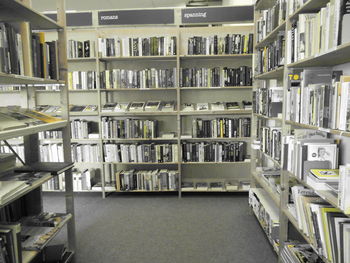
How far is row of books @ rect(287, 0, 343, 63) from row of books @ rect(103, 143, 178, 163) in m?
2.12

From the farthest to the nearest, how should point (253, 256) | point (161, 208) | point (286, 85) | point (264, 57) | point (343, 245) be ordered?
point (161, 208)
point (264, 57)
point (253, 256)
point (286, 85)
point (343, 245)

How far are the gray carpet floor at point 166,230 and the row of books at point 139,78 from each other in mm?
1583

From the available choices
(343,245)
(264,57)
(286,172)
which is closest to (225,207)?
(286,172)

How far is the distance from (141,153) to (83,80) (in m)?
1.30

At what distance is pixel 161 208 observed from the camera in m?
3.37

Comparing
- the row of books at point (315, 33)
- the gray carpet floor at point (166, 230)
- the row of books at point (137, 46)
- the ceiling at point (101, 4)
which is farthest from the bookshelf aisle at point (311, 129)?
the ceiling at point (101, 4)

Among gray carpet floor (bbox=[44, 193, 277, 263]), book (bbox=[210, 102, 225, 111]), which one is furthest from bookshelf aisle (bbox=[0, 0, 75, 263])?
book (bbox=[210, 102, 225, 111])

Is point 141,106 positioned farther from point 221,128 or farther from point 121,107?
point 221,128

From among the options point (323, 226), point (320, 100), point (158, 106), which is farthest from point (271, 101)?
point (158, 106)

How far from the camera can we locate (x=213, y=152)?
366cm

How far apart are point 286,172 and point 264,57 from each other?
131cm

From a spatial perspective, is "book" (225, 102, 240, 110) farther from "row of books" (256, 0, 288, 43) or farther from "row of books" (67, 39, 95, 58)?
"row of books" (67, 39, 95, 58)

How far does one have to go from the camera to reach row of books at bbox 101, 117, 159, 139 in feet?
12.0

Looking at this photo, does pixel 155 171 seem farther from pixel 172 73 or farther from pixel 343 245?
pixel 343 245
